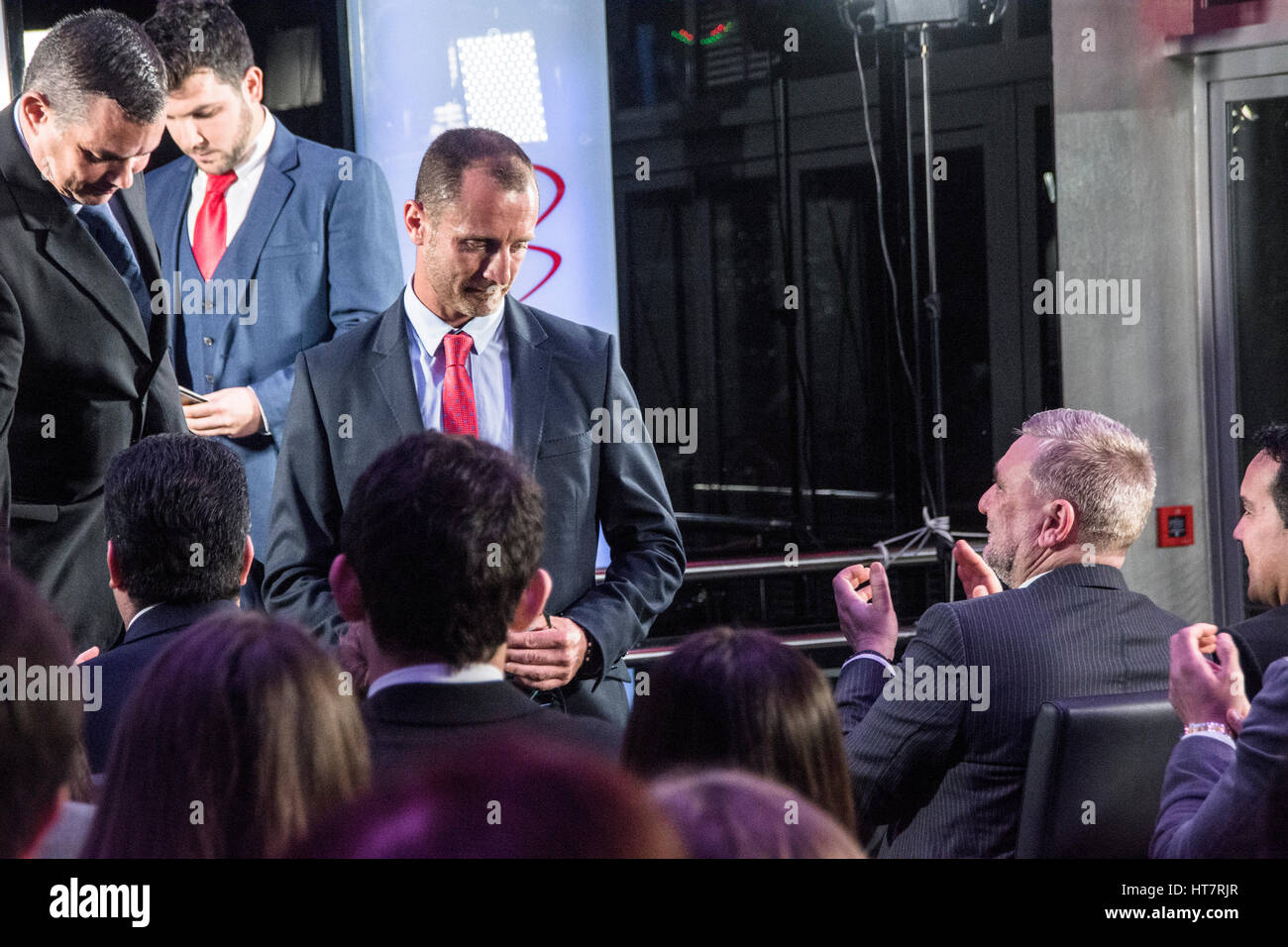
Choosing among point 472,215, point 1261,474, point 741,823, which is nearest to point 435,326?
point 472,215

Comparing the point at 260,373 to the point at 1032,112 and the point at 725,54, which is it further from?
the point at 1032,112

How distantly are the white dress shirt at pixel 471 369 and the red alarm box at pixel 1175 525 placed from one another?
262 centimetres

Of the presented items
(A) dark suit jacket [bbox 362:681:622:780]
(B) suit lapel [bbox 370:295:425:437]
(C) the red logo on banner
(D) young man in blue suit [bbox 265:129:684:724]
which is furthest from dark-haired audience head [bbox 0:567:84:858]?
(C) the red logo on banner

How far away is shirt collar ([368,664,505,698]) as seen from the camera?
150 cm

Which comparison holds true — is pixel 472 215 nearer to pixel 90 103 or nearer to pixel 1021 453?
pixel 90 103

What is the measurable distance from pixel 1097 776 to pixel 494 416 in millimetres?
1150

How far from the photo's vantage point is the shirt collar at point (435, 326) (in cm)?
233

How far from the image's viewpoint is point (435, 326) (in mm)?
2326

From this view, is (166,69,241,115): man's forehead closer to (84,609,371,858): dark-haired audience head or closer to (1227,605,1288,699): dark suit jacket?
(84,609,371,858): dark-haired audience head

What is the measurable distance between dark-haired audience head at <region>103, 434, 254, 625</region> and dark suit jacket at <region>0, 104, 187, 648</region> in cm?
59

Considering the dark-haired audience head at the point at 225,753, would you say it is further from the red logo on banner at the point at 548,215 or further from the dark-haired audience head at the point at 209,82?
the red logo on banner at the point at 548,215

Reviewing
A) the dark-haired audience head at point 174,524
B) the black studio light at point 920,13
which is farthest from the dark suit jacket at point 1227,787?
the black studio light at point 920,13

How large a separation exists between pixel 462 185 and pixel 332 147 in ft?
3.30
